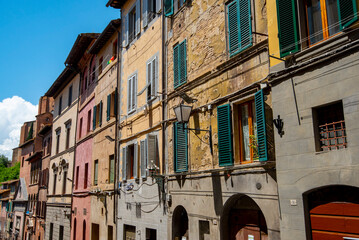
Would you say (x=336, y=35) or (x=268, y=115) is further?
(x=268, y=115)

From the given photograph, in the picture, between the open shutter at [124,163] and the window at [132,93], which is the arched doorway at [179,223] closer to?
the open shutter at [124,163]

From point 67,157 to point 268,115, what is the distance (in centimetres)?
2163

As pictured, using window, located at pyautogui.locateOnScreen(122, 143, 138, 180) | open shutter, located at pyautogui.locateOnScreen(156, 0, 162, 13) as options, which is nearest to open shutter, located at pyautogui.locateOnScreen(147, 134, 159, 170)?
window, located at pyautogui.locateOnScreen(122, 143, 138, 180)

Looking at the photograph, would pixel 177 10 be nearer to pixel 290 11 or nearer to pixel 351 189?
pixel 290 11

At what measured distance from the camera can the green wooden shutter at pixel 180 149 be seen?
12.1m

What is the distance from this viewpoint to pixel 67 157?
27375 mm

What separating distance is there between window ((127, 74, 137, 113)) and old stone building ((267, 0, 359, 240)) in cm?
920

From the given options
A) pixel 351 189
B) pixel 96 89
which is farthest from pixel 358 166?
pixel 96 89

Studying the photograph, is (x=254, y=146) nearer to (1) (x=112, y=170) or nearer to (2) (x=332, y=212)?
(2) (x=332, y=212)

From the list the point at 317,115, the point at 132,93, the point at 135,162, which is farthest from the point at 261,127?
the point at 132,93

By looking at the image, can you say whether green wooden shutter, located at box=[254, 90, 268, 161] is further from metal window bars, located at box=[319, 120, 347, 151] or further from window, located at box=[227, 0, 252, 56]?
window, located at box=[227, 0, 252, 56]

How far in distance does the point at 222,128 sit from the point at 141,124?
628 cm

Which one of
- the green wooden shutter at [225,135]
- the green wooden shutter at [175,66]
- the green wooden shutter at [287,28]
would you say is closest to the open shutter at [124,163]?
the green wooden shutter at [175,66]

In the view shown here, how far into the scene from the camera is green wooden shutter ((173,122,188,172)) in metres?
12.1
